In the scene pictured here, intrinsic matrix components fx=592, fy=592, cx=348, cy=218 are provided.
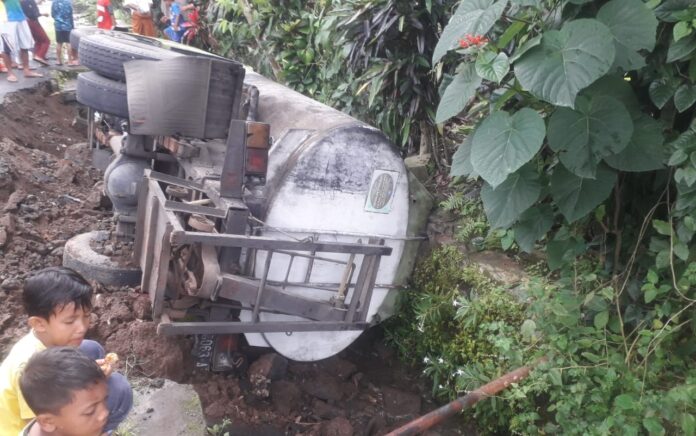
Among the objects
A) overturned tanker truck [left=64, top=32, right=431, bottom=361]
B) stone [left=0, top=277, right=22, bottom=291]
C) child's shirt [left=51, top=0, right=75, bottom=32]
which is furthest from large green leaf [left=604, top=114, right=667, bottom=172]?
child's shirt [left=51, top=0, right=75, bottom=32]

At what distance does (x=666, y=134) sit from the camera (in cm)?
273

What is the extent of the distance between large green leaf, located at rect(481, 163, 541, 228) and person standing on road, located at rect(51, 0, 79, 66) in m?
8.98

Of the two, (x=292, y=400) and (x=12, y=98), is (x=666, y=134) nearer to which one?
(x=292, y=400)

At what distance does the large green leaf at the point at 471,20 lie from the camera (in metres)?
2.50

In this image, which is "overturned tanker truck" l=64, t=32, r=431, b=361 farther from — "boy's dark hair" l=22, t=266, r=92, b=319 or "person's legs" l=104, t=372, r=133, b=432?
"boy's dark hair" l=22, t=266, r=92, b=319

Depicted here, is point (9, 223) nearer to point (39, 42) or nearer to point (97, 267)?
point (97, 267)

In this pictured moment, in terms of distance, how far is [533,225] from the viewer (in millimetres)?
2957

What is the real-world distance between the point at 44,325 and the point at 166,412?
42.6 inches

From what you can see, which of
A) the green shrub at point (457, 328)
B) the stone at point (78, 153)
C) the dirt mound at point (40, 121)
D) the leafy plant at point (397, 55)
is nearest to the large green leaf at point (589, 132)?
the green shrub at point (457, 328)

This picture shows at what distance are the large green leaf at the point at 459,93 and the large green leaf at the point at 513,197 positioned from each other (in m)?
0.43

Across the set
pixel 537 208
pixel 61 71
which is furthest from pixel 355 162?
pixel 61 71

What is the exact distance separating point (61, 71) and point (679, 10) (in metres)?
9.33

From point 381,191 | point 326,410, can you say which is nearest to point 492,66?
point 381,191

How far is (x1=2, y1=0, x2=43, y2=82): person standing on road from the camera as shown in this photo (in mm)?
8383
